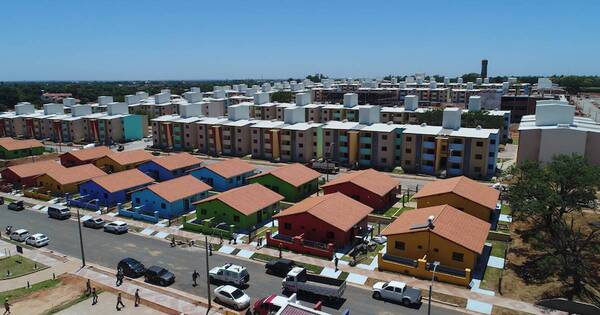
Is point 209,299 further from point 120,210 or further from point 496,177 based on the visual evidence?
point 496,177

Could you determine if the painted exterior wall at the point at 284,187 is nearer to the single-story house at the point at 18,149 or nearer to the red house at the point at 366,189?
the red house at the point at 366,189

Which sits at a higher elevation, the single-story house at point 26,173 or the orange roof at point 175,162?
the orange roof at point 175,162

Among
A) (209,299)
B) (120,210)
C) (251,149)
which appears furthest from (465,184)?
(251,149)

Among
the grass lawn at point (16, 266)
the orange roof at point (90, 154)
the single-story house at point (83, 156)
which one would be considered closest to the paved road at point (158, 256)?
the grass lawn at point (16, 266)

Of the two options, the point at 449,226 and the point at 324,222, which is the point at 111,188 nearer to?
the point at 324,222

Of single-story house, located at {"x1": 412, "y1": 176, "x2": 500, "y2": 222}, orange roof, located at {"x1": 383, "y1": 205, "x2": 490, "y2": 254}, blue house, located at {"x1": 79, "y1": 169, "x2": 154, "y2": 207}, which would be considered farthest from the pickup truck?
blue house, located at {"x1": 79, "y1": 169, "x2": 154, "y2": 207}

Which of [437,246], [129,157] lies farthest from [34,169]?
[437,246]
